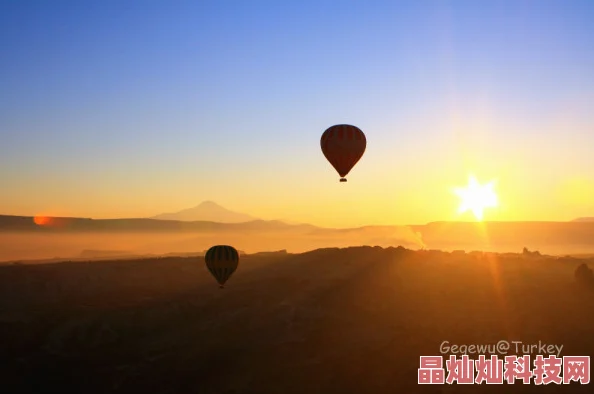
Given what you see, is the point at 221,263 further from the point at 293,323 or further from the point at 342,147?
the point at 342,147

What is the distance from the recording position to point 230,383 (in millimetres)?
63125

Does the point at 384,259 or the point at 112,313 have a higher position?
the point at 384,259

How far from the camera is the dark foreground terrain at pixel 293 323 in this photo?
6353cm

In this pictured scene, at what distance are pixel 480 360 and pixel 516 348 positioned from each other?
175 inches

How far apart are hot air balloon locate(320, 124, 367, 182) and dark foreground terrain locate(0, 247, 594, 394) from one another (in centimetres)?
2026

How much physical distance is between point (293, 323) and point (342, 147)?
2418 centimetres

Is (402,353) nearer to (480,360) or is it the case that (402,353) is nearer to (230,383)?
(480,360)

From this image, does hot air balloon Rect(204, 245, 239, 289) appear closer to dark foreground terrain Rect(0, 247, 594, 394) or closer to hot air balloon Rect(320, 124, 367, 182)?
dark foreground terrain Rect(0, 247, 594, 394)

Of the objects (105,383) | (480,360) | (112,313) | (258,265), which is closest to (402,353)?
(480,360)

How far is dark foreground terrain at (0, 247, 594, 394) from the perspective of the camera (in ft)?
208

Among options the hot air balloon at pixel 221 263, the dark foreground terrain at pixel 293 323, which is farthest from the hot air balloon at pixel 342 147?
the hot air balloon at pixel 221 263

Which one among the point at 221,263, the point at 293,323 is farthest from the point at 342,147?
the point at 221,263

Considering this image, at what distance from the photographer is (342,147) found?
→ 69000mm

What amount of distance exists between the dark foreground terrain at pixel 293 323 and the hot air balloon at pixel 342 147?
20.3 m
